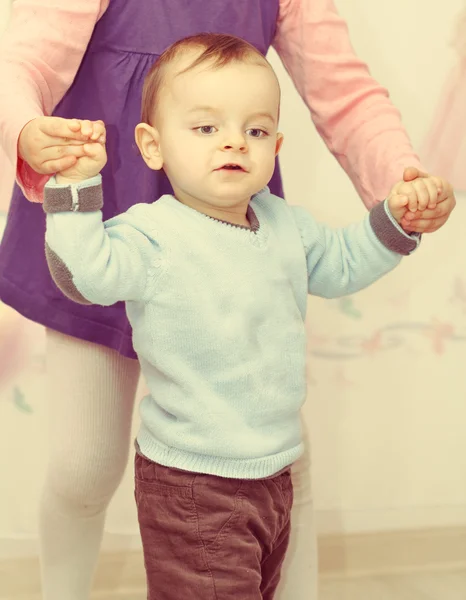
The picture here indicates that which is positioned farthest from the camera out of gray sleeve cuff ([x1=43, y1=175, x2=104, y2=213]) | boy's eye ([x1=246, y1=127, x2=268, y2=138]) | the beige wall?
the beige wall

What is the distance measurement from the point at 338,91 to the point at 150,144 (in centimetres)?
31

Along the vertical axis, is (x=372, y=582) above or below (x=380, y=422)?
below

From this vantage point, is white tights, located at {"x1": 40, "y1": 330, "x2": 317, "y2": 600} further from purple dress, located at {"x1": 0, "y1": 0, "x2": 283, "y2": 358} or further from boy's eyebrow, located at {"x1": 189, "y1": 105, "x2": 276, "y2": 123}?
boy's eyebrow, located at {"x1": 189, "y1": 105, "x2": 276, "y2": 123}

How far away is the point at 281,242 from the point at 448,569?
0.96 meters

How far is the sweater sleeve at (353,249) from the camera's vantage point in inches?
35.6

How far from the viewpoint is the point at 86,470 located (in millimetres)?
1032

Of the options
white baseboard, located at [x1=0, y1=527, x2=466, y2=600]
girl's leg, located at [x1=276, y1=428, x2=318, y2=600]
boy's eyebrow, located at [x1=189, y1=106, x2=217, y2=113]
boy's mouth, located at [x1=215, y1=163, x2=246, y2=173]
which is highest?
boy's eyebrow, located at [x1=189, y1=106, x2=217, y2=113]

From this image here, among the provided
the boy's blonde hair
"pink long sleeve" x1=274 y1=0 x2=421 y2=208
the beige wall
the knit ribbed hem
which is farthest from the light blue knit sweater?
the beige wall

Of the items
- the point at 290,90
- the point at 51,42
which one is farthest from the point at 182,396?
the point at 290,90

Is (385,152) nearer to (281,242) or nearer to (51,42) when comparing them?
(281,242)

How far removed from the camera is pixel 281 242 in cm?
88

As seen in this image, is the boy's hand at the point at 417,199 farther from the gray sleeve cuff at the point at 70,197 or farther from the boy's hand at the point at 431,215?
the gray sleeve cuff at the point at 70,197

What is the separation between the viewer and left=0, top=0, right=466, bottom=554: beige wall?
1497 millimetres

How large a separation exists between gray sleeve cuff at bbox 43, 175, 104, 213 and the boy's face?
12 centimetres
